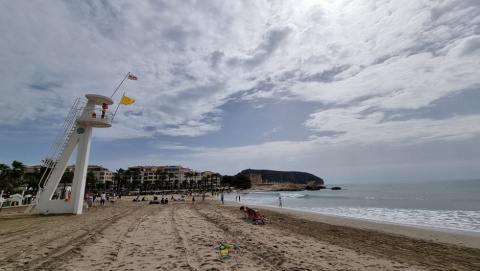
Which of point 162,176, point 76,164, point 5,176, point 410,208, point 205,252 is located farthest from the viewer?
point 162,176

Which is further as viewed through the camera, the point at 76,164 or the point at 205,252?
the point at 76,164

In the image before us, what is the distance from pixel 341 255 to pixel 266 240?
2.80 meters

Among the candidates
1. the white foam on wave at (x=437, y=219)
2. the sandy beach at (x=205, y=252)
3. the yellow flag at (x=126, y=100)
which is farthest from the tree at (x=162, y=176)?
the sandy beach at (x=205, y=252)

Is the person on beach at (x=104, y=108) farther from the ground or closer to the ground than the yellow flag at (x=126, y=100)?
closer to the ground

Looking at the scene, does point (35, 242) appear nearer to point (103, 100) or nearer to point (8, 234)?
point (8, 234)

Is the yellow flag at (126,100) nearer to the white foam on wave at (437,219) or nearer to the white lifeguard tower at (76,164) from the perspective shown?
the white lifeguard tower at (76,164)

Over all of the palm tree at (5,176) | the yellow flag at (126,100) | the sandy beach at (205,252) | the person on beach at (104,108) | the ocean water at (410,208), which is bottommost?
the ocean water at (410,208)

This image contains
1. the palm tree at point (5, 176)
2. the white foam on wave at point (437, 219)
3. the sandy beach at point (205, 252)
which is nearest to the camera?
the sandy beach at point (205, 252)

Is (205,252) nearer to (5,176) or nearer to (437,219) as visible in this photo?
(437,219)

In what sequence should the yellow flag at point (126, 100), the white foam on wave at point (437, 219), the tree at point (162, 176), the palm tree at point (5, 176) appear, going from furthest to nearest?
1. the tree at point (162, 176)
2. the palm tree at point (5, 176)
3. the yellow flag at point (126, 100)
4. the white foam on wave at point (437, 219)

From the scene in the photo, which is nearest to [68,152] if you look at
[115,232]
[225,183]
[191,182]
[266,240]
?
[115,232]

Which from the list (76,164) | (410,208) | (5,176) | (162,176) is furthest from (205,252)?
(162,176)

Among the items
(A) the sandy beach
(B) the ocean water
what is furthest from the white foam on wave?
(A) the sandy beach

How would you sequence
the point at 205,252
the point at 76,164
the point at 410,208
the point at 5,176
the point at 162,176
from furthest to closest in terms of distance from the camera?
1. the point at 162,176
2. the point at 5,176
3. the point at 410,208
4. the point at 76,164
5. the point at 205,252
